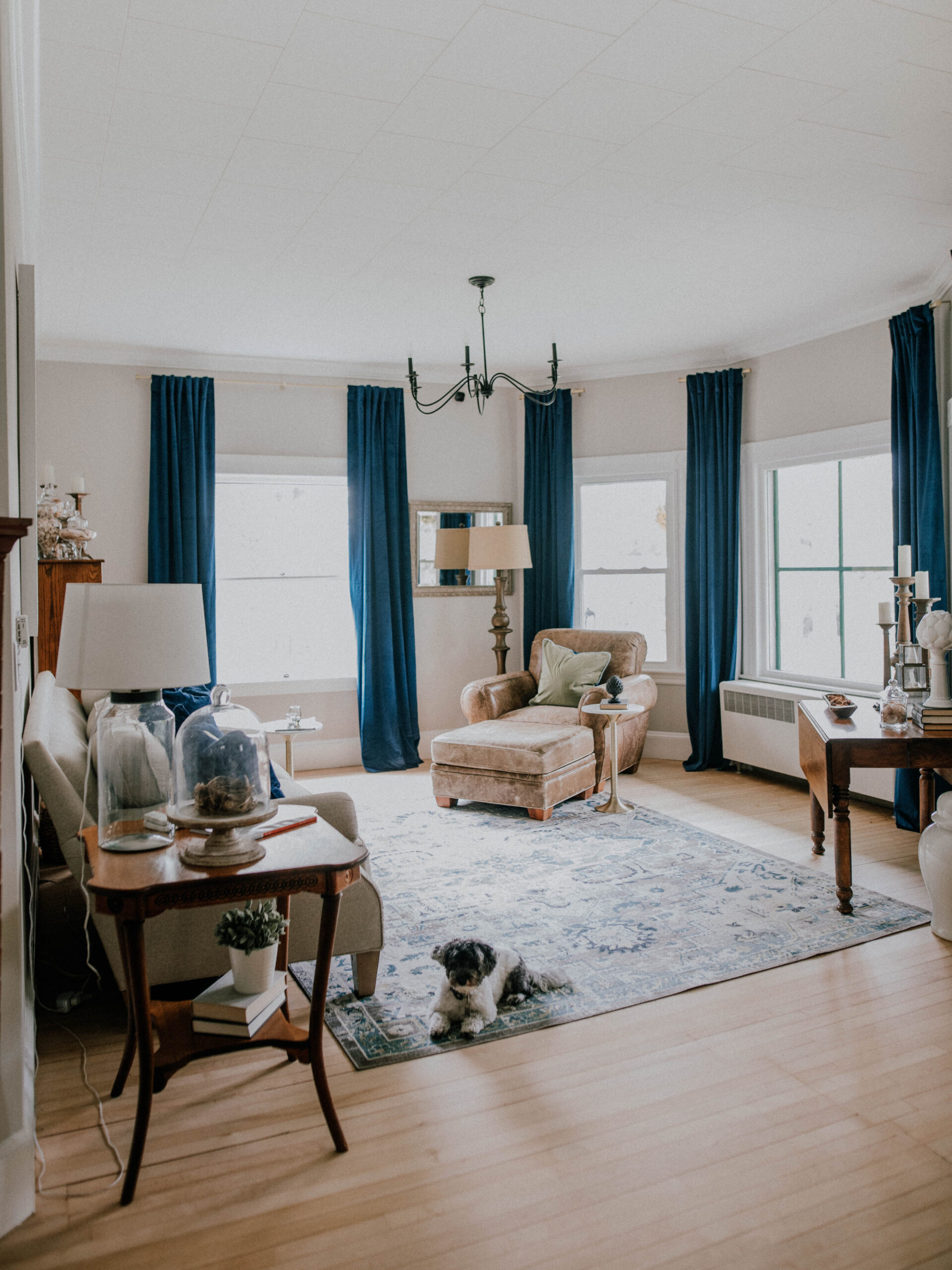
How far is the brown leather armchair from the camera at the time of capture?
5.41 m

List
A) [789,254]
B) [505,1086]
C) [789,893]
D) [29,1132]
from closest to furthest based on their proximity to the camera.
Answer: [29,1132], [505,1086], [789,893], [789,254]

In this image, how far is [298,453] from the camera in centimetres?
621

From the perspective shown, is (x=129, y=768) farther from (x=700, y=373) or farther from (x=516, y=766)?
(x=700, y=373)

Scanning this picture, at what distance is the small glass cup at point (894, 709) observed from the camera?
142 inches

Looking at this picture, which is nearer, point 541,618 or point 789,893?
point 789,893

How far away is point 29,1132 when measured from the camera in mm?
1918

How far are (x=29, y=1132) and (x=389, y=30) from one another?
8.92ft

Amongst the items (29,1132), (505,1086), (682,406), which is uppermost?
(682,406)

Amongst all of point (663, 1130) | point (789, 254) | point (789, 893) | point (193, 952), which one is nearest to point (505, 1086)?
point (663, 1130)

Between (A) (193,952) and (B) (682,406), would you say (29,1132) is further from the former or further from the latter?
(B) (682,406)

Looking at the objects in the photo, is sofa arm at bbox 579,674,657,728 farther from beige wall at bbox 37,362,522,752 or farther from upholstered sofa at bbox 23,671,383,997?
upholstered sofa at bbox 23,671,383,997

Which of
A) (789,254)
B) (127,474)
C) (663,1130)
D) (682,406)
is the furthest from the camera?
(682,406)

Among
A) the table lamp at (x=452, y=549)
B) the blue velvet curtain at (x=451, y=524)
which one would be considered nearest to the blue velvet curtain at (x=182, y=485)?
the table lamp at (x=452, y=549)

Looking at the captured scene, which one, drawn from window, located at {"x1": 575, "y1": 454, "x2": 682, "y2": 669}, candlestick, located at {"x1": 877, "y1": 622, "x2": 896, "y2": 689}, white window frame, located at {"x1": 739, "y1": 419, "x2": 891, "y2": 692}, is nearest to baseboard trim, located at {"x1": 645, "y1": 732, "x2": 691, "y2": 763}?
window, located at {"x1": 575, "y1": 454, "x2": 682, "y2": 669}
